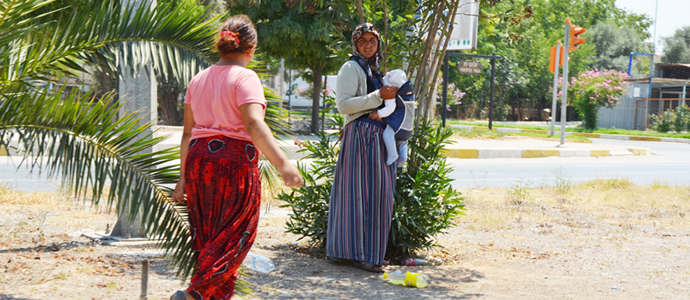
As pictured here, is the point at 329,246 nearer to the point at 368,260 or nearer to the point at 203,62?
the point at 368,260

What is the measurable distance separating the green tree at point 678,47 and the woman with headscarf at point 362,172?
184 feet

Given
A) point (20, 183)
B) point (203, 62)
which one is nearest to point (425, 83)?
point (203, 62)

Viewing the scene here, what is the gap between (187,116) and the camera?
3041mm

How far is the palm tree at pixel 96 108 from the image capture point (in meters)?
3.21

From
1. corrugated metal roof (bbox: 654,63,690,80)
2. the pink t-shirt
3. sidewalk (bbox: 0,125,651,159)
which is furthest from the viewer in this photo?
corrugated metal roof (bbox: 654,63,690,80)

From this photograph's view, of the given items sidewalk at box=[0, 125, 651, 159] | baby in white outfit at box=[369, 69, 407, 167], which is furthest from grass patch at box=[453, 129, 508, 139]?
baby in white outfit at box=[369, 69, 407, 167]

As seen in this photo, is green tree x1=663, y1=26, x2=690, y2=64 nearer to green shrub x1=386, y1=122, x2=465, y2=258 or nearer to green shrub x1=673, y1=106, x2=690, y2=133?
green shrub x1=673, y1=106, x2=690, y2=133

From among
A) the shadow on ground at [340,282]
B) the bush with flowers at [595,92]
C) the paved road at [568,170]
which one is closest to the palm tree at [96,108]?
the shadow on ground at [340,282]

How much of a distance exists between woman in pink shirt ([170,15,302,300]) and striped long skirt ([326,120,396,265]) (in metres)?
1.54

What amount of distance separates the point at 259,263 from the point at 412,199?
1.20 m

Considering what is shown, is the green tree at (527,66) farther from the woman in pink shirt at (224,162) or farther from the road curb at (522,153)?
the woman in pink shirt at (224,162)

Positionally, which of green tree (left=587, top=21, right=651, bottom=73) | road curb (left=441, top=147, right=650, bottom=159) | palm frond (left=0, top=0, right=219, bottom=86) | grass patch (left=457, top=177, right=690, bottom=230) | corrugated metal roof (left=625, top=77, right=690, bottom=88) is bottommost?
grass patch (left=457, top=177, right=690, bottom=230)

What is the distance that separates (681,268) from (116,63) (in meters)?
4.16

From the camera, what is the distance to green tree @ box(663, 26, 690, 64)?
53.6 metres
